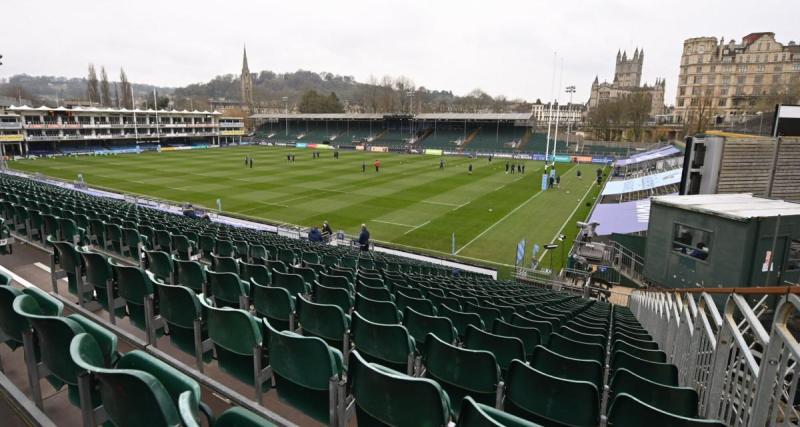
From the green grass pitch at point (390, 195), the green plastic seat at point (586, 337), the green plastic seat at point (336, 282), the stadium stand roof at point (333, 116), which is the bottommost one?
the green grass pitch at point (390, 195)

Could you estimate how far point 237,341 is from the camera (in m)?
3.64

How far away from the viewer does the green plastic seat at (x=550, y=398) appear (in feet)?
9.53

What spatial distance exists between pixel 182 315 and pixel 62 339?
129 cm

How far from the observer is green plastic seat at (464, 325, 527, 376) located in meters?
4.25

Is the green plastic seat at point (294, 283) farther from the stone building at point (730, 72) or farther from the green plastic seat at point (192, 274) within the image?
the stone building at point (730, 72)

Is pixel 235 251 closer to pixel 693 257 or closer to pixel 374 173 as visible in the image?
pixel 693 257

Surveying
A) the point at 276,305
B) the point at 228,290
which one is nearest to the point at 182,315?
the point at 276,305

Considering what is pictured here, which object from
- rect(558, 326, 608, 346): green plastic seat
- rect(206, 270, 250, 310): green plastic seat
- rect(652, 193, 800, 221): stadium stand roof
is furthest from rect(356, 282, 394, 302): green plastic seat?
rect(652, 193, 800, 221): stadium stand roof

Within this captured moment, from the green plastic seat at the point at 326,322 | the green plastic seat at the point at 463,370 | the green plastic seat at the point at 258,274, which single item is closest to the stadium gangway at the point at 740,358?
the green plastic seat at the point at 463,370

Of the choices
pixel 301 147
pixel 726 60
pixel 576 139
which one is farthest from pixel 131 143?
pixel 726 60

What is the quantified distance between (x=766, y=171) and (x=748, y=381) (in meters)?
21.0

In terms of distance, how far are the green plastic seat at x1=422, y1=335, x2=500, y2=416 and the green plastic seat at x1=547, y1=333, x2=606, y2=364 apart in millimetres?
1718

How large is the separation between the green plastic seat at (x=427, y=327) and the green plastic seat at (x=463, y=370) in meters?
1.03

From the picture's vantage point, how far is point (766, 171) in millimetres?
18875
